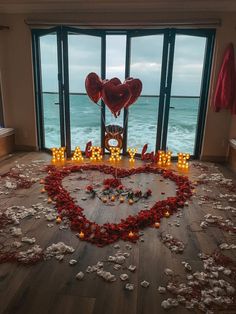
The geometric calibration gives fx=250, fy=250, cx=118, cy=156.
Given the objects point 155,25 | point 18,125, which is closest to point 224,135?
point 155,25

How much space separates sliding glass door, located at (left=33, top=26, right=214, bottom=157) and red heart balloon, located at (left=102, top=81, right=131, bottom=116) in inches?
44.4

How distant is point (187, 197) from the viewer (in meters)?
2.87

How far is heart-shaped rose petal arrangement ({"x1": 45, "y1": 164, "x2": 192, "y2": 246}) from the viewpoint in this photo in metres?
2.12

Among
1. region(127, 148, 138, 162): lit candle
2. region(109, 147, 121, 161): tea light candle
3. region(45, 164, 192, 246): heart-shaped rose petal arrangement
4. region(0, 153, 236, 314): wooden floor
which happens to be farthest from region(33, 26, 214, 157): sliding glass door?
region(0, 153, 236, 314): wooden floor

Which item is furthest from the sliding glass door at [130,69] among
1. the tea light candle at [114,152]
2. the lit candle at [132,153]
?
the tea light candle at [114,152]

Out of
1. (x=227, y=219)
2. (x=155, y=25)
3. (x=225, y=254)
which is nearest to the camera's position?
(x=225, y=254)

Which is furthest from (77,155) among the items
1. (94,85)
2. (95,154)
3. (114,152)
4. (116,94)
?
(116,94)

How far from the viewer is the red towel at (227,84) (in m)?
3.72

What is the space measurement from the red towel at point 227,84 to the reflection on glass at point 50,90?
103 inches

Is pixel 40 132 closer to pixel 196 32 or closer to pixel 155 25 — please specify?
pixel 155 25

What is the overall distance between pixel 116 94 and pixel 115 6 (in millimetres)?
1787

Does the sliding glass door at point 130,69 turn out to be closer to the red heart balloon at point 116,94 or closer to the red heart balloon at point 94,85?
the red heart balloon at point 94,85

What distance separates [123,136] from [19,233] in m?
2.69

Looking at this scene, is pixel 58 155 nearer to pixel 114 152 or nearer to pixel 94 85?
pixel 114 152
